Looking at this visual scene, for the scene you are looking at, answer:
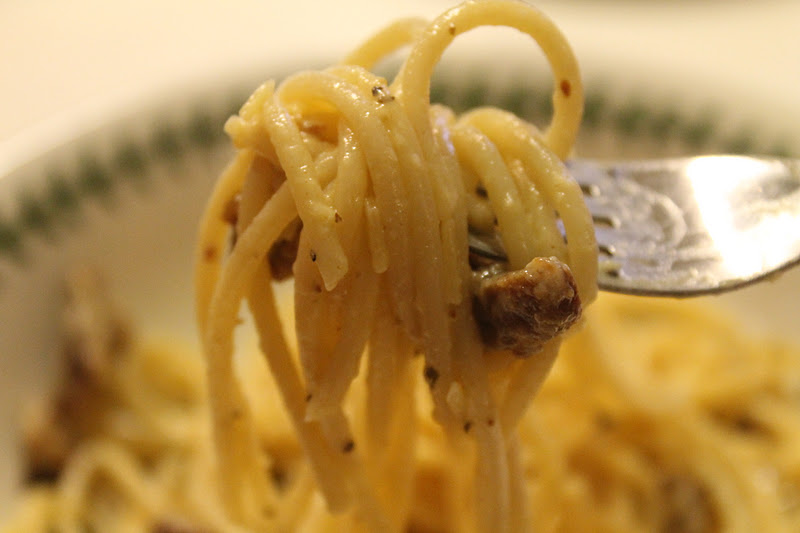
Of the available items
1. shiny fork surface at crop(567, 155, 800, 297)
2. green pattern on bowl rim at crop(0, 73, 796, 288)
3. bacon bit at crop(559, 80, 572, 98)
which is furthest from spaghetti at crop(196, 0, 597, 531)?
green pattern on bowl rim at crop(0, 73, 796, 288)

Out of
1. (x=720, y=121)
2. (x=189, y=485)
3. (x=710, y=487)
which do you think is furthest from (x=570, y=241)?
(x=720, y=121)

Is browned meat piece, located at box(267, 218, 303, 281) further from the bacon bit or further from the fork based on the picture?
the bacon bit

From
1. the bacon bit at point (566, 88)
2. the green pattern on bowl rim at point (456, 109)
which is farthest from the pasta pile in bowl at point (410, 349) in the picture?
the green pattern on bowl rim at point (456, 109)

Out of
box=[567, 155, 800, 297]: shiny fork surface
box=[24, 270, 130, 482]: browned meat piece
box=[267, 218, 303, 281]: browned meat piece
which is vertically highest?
box=[267, 218, 303, 281]: browned meat piece

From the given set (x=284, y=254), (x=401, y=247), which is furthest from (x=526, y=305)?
(x=284, y=254)

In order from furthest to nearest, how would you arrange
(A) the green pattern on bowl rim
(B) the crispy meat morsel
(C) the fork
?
(A) the green pattern on bowl rim → (C) the fork → (B) the crispy meat morsel

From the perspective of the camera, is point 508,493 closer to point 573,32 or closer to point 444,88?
point 444,88

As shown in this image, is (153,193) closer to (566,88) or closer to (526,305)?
(566,88)
